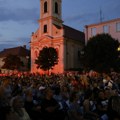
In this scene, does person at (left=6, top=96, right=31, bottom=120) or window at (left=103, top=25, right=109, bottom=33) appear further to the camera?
window at (left=103, top=25, right=109, bottom=33)

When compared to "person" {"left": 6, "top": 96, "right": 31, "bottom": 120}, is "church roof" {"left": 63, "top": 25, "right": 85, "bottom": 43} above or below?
above

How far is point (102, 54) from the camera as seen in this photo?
4312 cm

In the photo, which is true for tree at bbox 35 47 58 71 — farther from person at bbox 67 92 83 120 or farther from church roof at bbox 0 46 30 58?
person at bbox 67 92 83 120

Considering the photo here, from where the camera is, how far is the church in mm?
54219

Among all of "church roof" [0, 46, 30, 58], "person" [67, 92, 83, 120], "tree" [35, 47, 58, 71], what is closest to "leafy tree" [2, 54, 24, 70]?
"church roof" [0, 46, 30, 58]

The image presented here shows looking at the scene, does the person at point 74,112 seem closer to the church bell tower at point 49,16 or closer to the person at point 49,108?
the person at point 49,108

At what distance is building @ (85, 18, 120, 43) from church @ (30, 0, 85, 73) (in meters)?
4.83

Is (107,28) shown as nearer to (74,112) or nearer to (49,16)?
(49,16)

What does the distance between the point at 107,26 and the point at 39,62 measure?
1336cm

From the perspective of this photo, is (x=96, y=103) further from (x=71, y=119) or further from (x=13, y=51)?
(x=13, y=51)

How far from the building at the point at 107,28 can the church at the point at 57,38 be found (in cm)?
483

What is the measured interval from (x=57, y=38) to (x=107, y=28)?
31.8ft

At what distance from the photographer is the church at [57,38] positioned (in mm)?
54219

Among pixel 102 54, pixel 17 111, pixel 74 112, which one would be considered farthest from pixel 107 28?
pixel 17 111
